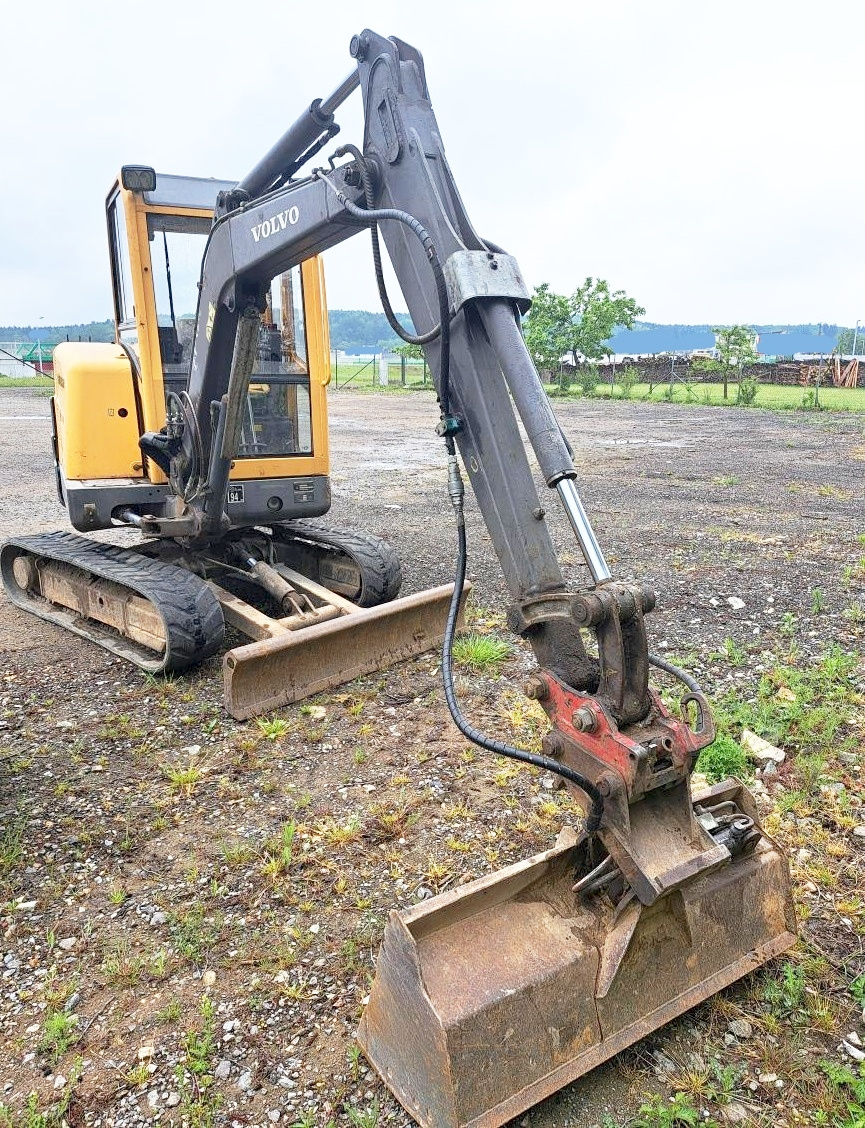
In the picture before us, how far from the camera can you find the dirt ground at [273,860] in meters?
2.30

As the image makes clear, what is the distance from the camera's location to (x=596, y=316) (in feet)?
113

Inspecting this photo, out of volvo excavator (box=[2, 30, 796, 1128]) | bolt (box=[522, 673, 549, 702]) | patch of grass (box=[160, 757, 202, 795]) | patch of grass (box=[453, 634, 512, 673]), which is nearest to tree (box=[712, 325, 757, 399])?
patch of grass (box=[453, 634, 512, 673])

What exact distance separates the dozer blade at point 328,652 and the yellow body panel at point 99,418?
160cm

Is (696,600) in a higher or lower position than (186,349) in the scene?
lower

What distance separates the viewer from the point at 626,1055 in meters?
2.37

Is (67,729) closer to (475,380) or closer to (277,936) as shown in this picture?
(277,936)

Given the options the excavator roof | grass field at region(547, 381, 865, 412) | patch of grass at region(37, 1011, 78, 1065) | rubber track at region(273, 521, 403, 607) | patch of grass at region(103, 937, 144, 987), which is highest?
the excavator roof

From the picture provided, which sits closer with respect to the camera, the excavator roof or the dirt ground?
the dirt ground

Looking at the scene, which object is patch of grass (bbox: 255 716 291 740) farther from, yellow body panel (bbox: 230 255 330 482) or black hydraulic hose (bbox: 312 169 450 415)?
black hydraulic hose (bbox: 312 169 450 415)

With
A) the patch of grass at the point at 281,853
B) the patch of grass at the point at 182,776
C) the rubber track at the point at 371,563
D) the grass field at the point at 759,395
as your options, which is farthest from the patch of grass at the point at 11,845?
the grass field at the point at 759,395

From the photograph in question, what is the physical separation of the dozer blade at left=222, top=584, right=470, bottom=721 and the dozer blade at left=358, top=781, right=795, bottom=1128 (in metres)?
2.21

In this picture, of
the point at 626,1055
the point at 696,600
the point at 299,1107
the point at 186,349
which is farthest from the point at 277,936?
the point at 696,600

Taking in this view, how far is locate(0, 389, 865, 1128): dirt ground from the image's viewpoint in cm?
230

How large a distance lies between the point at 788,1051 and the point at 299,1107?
136 cm
